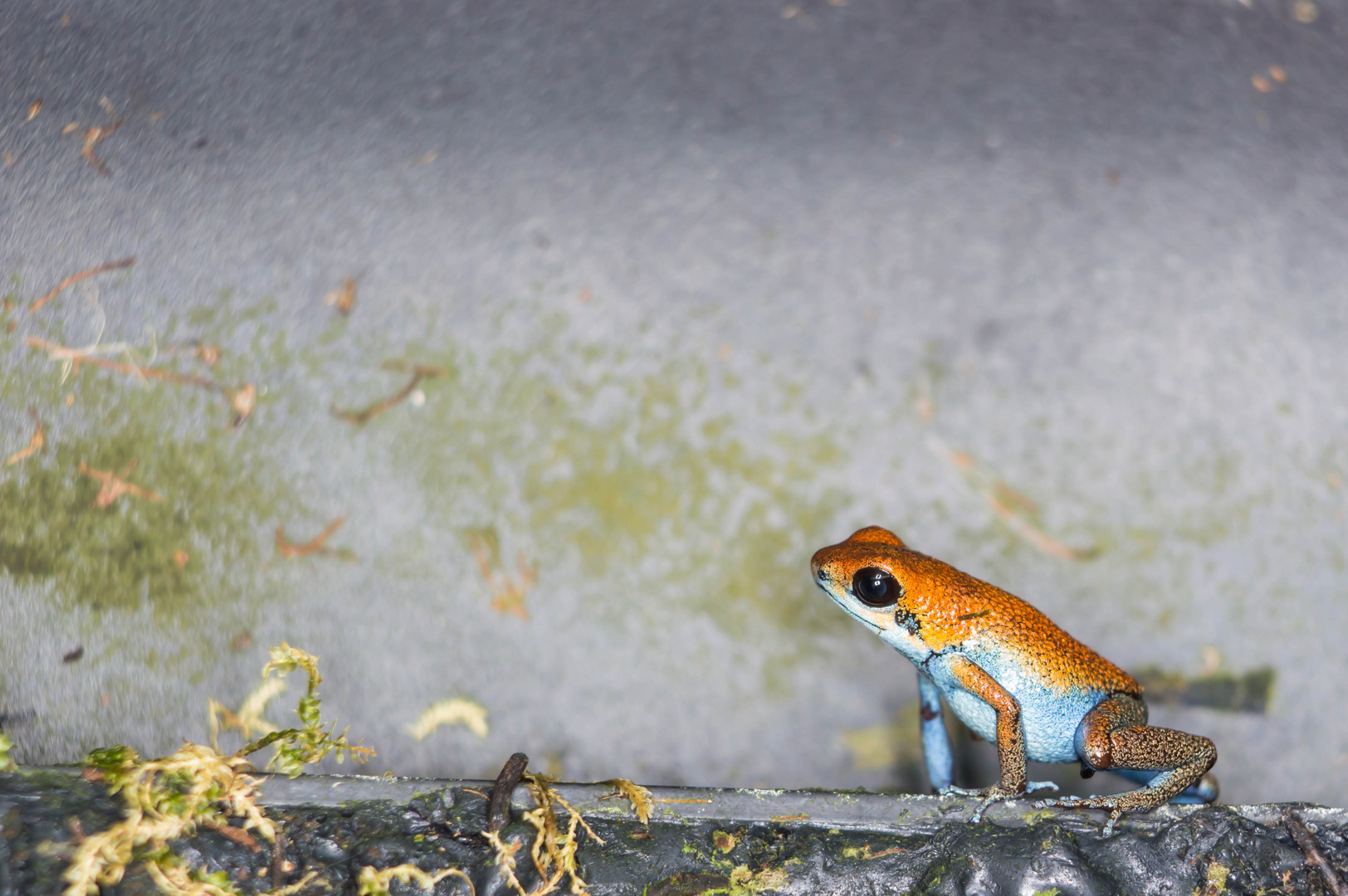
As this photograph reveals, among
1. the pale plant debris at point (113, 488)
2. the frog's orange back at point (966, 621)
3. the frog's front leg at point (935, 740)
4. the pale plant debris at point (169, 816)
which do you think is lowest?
the frog's front leg at point (935, 740)

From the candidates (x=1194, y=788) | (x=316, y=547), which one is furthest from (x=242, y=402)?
(x=1194, y=788)

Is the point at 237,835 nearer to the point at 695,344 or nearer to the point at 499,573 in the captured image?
the point at 499,573

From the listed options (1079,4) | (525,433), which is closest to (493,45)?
(525,433)

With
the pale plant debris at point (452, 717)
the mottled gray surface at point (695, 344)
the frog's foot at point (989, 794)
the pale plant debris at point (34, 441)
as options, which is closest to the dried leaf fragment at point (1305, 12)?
the mottled gray surface at point (695, 344)

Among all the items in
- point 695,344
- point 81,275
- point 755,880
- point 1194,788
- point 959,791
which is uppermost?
point 81,275

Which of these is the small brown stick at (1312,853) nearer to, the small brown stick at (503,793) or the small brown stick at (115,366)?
the small brown stick at (503,793)

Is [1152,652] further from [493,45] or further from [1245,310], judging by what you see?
[493,45]

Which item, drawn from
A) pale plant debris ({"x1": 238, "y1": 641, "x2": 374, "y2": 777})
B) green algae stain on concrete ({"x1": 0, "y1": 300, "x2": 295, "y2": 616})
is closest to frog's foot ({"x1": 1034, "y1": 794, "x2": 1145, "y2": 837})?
pale plant debris ({"x1": 238, "y1": 641, "x2": 374, "y2": 777})
